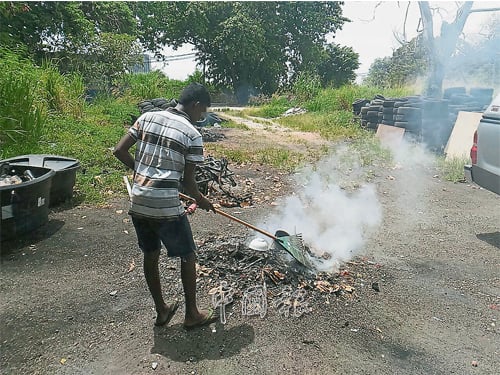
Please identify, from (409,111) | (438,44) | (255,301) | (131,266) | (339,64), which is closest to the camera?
(255,301)

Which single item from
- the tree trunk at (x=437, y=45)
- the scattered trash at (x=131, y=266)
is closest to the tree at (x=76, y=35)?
the scattered trash at (x=131, y=266)

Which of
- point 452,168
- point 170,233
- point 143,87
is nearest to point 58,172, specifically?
point 170,233

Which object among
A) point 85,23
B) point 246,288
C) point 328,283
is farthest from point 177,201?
point 85,23

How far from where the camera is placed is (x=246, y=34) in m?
29.0

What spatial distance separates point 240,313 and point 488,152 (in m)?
3.76

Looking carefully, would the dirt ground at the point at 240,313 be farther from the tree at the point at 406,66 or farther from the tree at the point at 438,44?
the tree at the point at 406,66

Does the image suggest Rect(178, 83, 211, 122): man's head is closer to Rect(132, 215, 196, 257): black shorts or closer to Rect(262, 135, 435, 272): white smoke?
Rect(132, 215, 196, 257): black shorts

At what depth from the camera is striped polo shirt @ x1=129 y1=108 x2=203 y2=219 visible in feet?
8.35

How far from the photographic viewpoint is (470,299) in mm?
3561

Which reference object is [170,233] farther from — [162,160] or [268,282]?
[268,282]

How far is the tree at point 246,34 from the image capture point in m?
29.7

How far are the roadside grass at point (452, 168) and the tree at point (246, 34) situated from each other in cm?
2323

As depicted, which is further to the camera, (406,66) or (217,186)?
(406,66)

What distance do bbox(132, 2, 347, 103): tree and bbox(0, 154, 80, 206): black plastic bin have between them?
25.8 m
